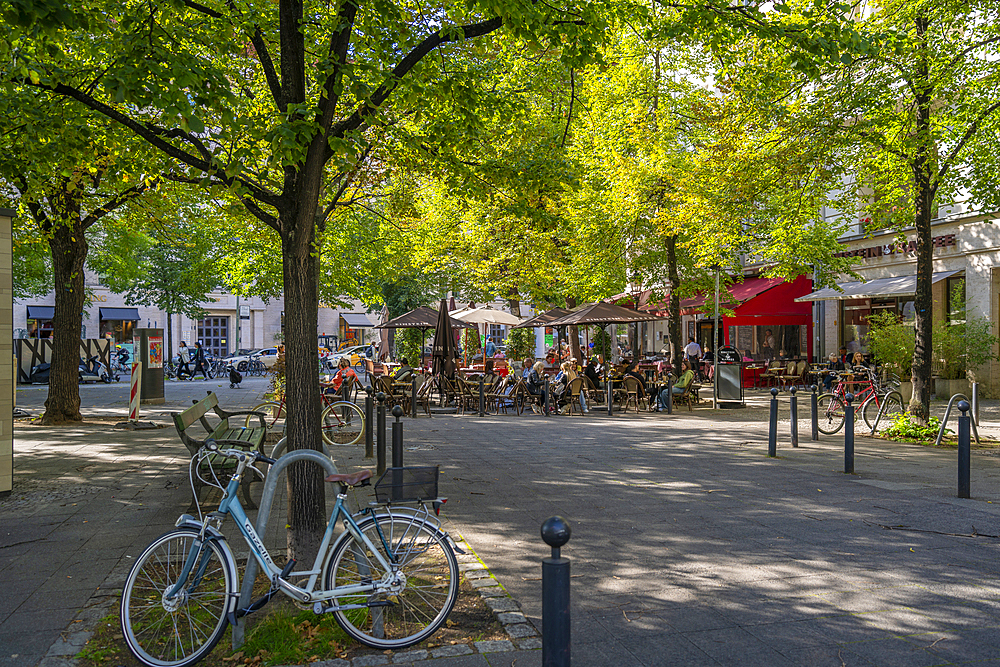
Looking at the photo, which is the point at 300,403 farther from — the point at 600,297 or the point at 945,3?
the point at 600,297

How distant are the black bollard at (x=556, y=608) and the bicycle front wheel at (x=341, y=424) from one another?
356 inches

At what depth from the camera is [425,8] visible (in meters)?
7.85

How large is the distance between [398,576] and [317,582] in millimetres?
436

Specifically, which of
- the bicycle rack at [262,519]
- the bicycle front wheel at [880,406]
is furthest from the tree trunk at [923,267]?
the bicycle rack at [262,519]

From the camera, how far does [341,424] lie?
12.1 m

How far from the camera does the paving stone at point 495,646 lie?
12.4 feet

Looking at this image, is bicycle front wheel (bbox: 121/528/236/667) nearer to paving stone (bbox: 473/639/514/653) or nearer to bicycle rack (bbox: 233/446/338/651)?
bicycle rack (bbox: 233/446/338/651)

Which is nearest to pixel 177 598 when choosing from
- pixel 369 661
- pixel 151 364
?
pixel 369 661

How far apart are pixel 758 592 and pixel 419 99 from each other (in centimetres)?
573

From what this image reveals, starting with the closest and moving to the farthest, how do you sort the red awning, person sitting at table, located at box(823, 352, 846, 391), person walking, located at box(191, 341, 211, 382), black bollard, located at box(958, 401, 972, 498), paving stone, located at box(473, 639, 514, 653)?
paving stone, located at box(473, 639, 514, 653), black bollard, located at box(958, 401, 972, 498), person sitting at table, located at box(823, 352, 846, 391), the red awning, person walking, located at box(191, 341, 211, 382)

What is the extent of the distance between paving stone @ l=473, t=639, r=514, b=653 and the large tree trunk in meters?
12.2

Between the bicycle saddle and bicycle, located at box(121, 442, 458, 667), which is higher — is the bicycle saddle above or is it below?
above

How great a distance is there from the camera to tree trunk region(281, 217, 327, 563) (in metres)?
4.80

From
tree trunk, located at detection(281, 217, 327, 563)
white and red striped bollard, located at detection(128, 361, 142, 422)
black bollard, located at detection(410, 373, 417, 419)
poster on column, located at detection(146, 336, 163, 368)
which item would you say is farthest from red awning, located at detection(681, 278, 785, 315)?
tree trunk, located at detection(281, 217, 327, 563)
